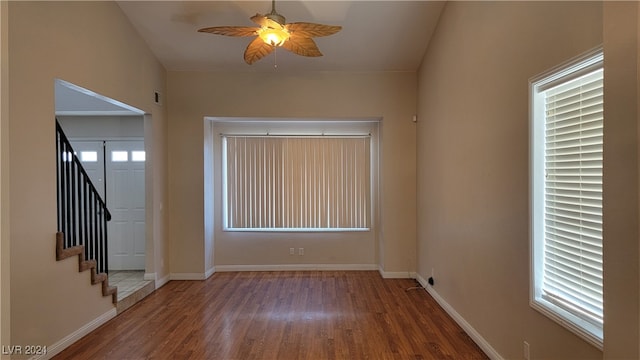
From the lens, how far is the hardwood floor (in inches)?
106

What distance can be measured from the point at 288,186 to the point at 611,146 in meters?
4.30

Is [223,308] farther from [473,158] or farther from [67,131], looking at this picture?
[67,131]

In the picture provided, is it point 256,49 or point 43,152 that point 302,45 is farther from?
point 43,152

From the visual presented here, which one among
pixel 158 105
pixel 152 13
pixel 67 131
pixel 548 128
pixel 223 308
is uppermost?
pixel 152 13

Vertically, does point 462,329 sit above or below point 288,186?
below

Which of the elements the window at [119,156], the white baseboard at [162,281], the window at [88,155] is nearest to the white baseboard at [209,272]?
the white baseboard at [162,281]

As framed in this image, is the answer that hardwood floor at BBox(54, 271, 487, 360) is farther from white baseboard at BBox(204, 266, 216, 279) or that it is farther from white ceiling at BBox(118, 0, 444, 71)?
white ceiling at BBox(118, 0, 444, 71)

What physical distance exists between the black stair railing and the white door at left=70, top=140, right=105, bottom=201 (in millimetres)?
1387

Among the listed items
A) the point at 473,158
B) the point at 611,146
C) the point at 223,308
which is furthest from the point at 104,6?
the point at 611,146

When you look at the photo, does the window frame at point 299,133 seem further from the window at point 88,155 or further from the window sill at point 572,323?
the window sill at point 572,323

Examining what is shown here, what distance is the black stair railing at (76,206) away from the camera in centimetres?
300

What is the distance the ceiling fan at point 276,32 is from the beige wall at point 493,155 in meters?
1.34

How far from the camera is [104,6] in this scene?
3.31 metres

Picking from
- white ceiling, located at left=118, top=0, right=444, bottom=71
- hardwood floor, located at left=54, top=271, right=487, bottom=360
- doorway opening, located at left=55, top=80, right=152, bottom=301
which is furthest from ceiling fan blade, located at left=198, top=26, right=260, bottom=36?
doorway opening, located at left=55, top=80, right=152, bottom=301
